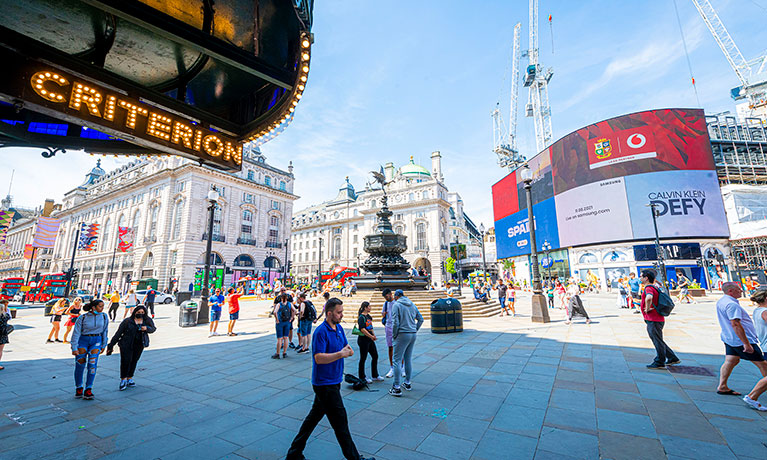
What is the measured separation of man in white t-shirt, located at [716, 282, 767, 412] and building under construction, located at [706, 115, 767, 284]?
25546mm

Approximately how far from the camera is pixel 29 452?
3.66m

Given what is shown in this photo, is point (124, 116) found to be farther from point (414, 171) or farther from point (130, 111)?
point (414, 171)

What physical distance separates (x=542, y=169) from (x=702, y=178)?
57.7 feet

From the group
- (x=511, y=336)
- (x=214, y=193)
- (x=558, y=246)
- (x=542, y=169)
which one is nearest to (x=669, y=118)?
(x=542, y=169)

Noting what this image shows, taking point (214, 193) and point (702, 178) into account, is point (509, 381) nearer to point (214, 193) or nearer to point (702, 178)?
point (214, 193)

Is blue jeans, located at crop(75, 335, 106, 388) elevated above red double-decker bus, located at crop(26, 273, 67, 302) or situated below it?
below

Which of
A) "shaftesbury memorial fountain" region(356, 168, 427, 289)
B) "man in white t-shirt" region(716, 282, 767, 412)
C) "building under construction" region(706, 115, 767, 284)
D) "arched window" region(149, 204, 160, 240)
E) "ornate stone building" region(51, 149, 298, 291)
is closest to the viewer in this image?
"man in white t-shirt" region(716, 282, 767, 412)

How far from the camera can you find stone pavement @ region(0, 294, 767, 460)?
365 centimetres

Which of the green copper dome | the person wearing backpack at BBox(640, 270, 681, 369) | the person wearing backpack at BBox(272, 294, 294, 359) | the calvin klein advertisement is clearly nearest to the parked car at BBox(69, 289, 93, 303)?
the person wearing backpack at BBox(272, 294, 294, 359)

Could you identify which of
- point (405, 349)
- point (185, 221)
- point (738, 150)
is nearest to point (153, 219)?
point (185, 221)

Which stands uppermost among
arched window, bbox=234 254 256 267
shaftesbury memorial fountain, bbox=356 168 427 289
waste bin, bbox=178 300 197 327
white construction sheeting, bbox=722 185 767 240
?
white construction sheeting, bbox=722 185 767 240

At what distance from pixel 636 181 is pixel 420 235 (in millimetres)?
33093

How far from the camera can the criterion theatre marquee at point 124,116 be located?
11.6 feet

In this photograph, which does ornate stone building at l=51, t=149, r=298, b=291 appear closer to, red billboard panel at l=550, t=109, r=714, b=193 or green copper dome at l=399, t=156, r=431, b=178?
green copper dome at l=399, t=156, r=431, b=178
